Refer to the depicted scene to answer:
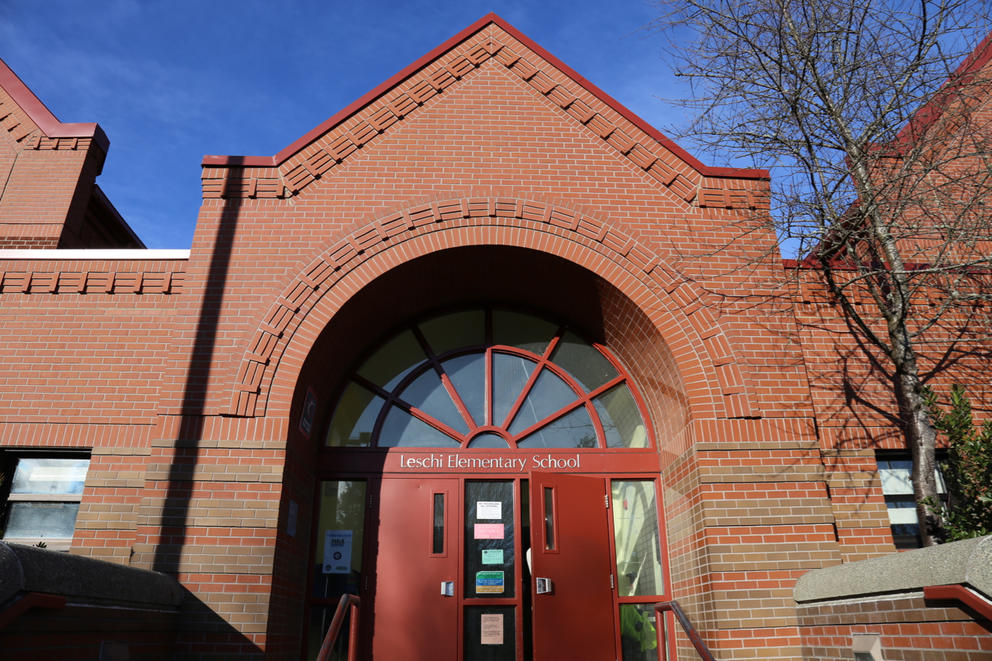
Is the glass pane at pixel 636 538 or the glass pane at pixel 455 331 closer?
the glass pane at pixel 636 538

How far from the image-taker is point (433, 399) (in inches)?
332

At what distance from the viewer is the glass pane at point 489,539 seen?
24.6 feet

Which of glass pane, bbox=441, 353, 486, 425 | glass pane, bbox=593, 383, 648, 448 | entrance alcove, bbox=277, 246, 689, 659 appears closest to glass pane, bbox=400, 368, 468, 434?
glass pane, bbox=441, 353, 486, 425

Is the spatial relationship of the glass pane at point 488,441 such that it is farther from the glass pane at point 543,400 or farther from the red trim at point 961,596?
the red trim at point 961,596

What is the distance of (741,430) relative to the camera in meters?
7.08

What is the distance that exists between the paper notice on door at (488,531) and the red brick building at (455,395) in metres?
0.02

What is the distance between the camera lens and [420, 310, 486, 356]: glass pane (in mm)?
8828

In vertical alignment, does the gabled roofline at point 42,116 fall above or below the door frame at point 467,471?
above

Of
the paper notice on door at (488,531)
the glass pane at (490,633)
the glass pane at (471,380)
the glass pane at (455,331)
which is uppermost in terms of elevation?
the glass pane at (455,331)

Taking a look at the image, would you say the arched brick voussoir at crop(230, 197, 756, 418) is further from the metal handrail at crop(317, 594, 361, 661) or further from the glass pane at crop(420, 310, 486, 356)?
the metal handrail at crop(317, 594, 361, 661)

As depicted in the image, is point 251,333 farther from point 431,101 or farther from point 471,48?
point 471,48

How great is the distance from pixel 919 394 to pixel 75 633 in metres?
6.99

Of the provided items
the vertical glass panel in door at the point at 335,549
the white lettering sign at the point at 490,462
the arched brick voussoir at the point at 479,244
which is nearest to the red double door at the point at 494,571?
the white lettering sign at the point at 490,462

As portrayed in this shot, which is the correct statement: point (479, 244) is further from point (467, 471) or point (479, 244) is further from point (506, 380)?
point (467, 471)
